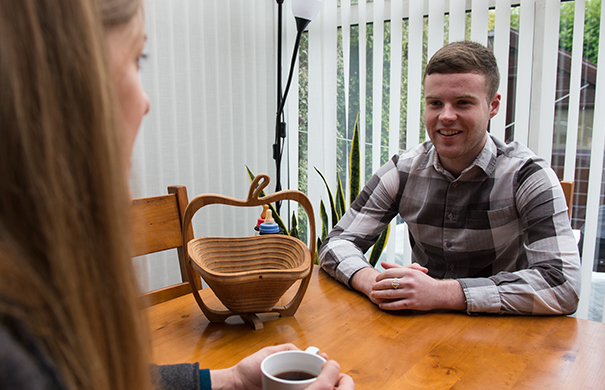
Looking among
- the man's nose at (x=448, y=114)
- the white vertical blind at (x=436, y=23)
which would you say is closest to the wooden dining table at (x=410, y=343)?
the man's nose at (x=448, y=114)

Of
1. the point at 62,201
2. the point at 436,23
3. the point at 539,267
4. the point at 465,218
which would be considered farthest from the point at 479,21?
the point at 62,201

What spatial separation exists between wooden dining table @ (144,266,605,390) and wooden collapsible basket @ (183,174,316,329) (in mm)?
51

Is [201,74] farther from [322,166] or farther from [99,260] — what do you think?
[99,260]

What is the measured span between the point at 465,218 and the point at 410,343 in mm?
697

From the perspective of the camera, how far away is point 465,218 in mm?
1468

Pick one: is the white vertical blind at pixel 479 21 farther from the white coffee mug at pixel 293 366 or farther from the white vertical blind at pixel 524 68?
the white coffee mug at pixel 293 366

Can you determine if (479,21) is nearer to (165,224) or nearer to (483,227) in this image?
(483,227)

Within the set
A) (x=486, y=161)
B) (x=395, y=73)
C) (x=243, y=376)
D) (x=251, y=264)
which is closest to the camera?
(x=243, y=376)

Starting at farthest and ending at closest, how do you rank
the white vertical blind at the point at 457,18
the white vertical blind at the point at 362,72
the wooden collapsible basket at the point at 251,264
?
the white vertical blind at the point at 362,72
the white vertical blind at the point at 457,18
the wooden collapsible basket at the point at 251,264

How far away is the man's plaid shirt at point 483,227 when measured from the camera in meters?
1.10

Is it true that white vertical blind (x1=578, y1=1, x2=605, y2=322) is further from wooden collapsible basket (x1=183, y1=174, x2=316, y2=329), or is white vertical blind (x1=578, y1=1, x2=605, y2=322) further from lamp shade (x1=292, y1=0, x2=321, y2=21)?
wooden collapsible basket (x1=183, y1=174, x2=316, y2=329)

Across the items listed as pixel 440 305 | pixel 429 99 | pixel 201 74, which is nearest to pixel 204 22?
pixel 201 74

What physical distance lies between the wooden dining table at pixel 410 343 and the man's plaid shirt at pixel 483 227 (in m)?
0.08

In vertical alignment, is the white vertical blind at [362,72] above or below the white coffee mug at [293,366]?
above
